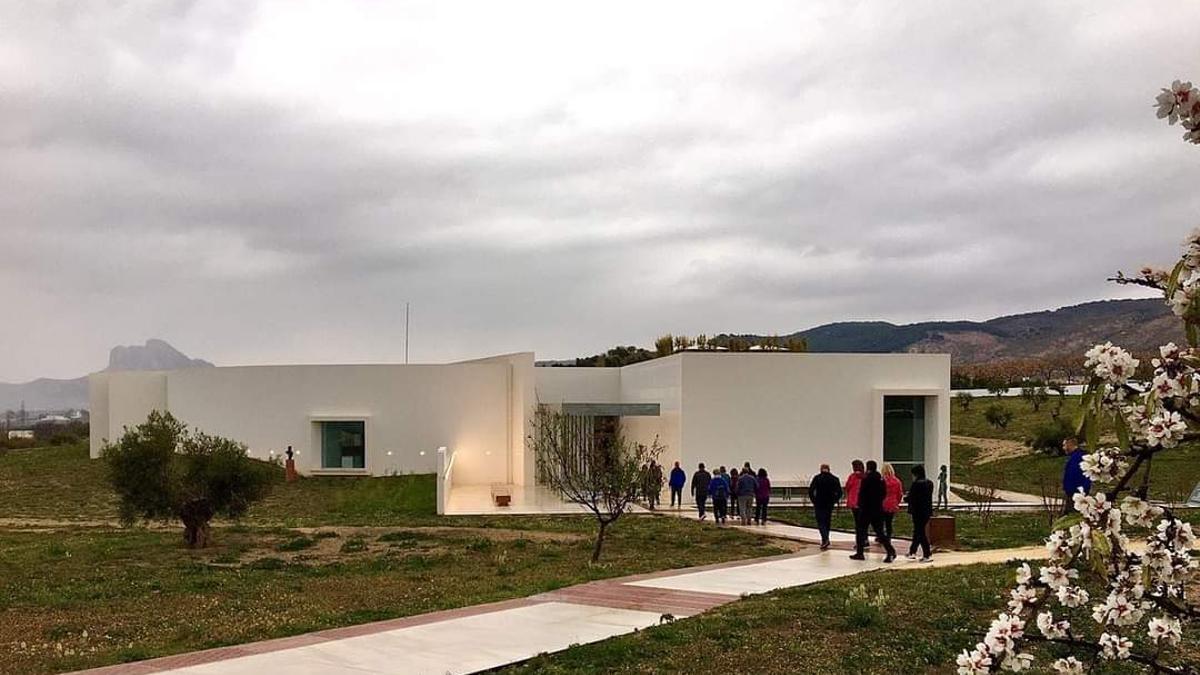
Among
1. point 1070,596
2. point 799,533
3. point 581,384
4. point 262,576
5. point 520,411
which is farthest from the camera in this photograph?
point 581,384

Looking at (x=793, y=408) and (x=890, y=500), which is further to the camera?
(x=793, y=408)

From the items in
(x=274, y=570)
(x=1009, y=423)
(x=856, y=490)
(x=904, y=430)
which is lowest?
(x=274, y=570)

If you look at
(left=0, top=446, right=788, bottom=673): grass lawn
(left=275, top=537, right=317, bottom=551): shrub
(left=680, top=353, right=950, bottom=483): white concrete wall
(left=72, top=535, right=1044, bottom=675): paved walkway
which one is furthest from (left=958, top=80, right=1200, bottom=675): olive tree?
(left=680, top=353, right=950, bottom=483): white concrete wall

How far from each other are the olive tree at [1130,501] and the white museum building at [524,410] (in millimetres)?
21212

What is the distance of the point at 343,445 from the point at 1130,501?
3392 cm

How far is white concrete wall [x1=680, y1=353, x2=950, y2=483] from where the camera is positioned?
25062 mm

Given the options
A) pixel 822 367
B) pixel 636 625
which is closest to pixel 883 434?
pixel 822 367

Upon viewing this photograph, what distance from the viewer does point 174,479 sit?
54.1 ft

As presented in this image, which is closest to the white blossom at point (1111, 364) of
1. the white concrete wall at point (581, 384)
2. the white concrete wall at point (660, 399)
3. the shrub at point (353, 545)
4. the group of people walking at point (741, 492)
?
the shrub at point (353, 545)

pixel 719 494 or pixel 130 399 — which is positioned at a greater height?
pixel 130 399

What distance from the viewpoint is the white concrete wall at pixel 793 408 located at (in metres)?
25.1

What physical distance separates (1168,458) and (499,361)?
22.0m

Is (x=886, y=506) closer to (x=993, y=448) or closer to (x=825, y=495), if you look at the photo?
(x=825, y=495)


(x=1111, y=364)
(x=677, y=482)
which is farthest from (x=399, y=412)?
(x=1111, y=364)
